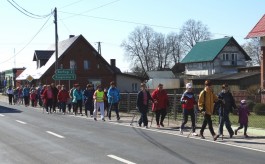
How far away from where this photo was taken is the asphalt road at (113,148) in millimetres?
10555

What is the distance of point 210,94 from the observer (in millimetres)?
14820

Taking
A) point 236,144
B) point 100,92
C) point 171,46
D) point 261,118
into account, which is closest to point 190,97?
point 236,144

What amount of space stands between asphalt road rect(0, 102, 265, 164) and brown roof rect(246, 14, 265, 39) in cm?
2188

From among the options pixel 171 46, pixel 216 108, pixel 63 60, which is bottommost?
pixel 216 108

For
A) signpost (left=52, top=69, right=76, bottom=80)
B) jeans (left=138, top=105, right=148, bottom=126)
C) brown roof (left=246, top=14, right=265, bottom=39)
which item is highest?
brown roof (left=246, top=14, right=265, bottom=39)

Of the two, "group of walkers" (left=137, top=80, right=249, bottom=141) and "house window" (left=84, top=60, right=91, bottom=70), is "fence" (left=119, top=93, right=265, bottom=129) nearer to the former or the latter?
"group of walkers" (left=137, top=80, right=249, bottom=141)

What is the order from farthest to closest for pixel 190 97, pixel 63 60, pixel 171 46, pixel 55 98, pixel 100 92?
pixel 171 46, pixel 63 60, pixel 55 98, pixel 100 92, pixel 190 97

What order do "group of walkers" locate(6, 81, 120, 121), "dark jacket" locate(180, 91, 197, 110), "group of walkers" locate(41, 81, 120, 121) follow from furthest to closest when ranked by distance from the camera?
"group of walkers" locate(6, 81, 120, 121) → "group of walkers" locate(41, 81, 120, 121) → "dark jacket" locate(180, 91, 197, 110)

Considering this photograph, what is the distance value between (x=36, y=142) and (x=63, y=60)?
49.0m

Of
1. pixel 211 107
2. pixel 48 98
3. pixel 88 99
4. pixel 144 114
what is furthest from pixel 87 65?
pixel 211 107

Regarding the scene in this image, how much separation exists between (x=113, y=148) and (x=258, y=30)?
89.1 feet

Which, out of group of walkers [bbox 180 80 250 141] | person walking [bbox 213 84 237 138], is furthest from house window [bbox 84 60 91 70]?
person walking [bbox 213 84 237 138]

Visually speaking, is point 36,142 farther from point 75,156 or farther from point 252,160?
point 252,160

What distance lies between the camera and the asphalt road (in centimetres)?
1055
